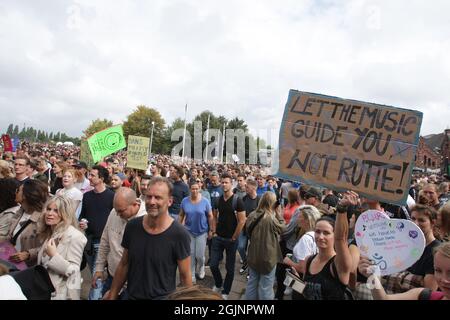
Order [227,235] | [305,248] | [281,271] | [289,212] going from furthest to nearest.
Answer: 1. [289,212]
2. [227,235]
3. [281,271]
4. [305,248]

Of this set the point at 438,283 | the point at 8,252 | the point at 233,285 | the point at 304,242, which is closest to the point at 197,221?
the point at 233,285

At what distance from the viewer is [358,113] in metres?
3.32

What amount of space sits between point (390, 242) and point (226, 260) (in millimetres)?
3046

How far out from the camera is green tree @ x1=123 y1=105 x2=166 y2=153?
2756 inches

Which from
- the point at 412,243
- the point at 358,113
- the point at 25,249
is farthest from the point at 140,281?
the point at 358,113

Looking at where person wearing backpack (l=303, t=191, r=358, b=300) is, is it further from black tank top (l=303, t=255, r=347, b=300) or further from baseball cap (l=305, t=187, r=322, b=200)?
baseball cap (l=305, t=187, r=322, b=200)

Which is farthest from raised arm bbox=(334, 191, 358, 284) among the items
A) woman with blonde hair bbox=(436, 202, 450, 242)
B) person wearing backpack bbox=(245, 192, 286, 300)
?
person wearing backpack bbox=(245, 192, 286, 300)

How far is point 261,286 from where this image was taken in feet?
14.5

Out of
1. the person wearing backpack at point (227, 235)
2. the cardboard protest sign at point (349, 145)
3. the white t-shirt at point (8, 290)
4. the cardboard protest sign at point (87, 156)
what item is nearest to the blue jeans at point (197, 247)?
the person wearing backpack at point (227, 235)

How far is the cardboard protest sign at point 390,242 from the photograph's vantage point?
2744 mm

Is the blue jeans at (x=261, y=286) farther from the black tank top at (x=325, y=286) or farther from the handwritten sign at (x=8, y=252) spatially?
the handwritten sign at (x=8, y=252)

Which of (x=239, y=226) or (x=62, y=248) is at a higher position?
(x=239, y=226)

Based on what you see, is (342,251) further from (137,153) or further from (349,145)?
(137,153)

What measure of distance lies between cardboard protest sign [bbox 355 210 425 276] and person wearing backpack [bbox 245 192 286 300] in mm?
1649
